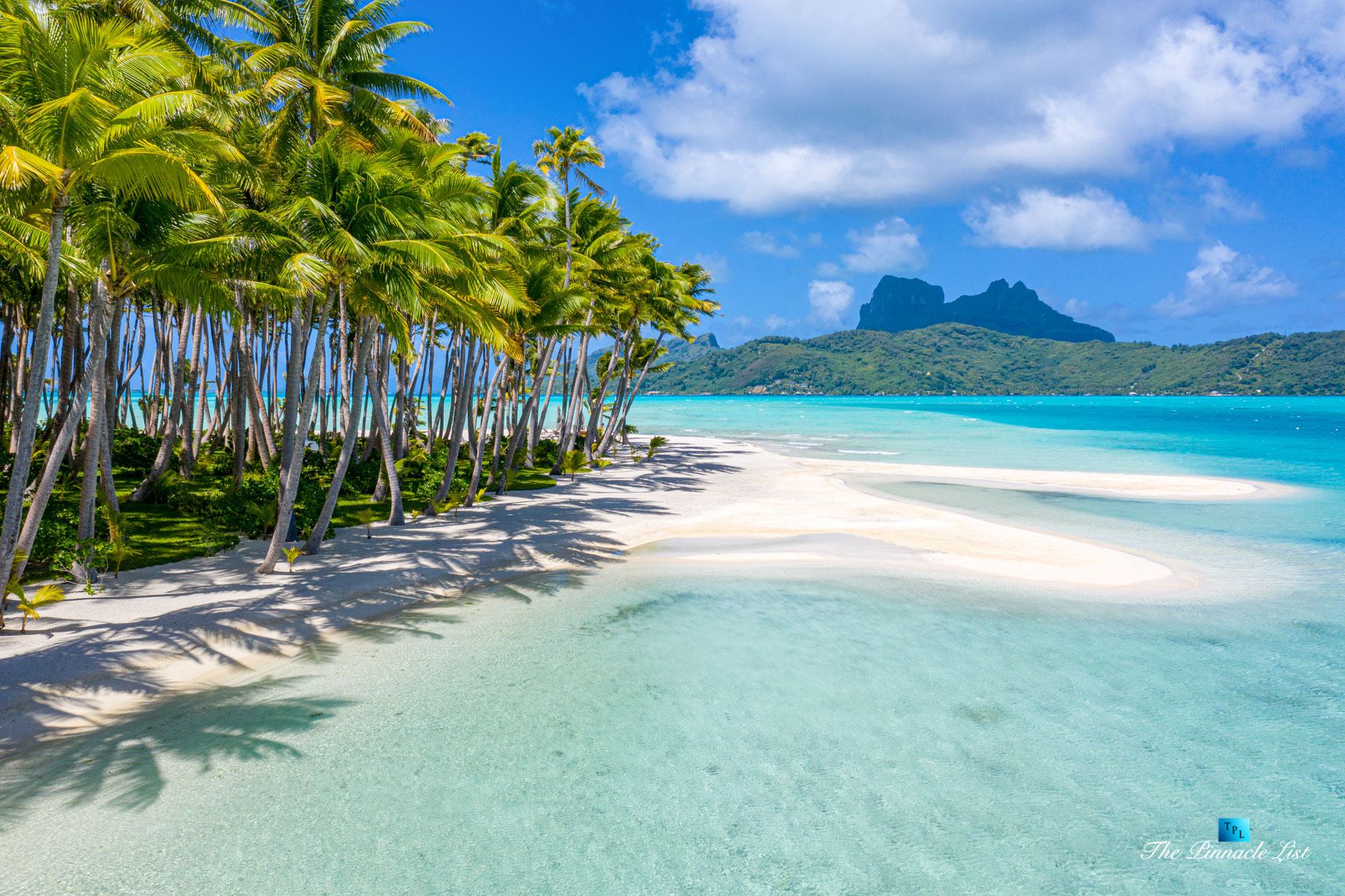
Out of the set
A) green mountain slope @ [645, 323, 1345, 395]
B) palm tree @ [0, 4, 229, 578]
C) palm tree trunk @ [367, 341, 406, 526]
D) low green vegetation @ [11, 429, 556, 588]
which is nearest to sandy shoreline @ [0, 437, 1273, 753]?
palm tree trunk @ [367, 341, 406, 526]

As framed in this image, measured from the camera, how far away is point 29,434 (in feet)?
22.9

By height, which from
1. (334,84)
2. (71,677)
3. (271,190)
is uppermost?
(334,84)

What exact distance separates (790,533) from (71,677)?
40.1 ft

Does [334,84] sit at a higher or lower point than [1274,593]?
higher

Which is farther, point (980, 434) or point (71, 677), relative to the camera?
point (980, 434)

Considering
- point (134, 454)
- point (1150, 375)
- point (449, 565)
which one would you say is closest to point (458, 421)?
point (449, 565)

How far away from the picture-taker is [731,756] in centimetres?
570

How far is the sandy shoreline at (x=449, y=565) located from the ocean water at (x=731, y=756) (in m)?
0.73

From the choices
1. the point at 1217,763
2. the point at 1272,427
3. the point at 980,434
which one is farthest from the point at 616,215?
the point at 1272,427

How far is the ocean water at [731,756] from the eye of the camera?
437cm

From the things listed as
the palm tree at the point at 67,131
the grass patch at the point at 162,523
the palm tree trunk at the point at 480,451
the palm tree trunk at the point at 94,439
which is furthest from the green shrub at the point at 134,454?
the palm tree at the point at 67,131

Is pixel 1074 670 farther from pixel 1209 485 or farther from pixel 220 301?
Result: pixel 1209 485

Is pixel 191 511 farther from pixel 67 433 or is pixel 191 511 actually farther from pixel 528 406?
pixel 528 406
